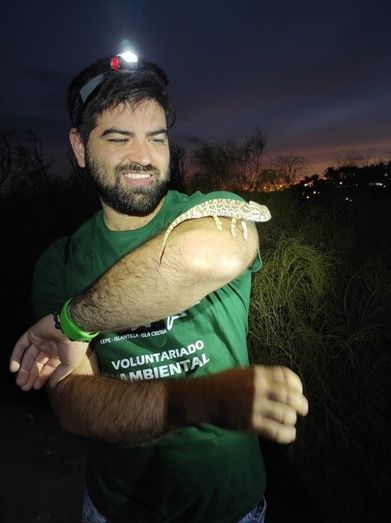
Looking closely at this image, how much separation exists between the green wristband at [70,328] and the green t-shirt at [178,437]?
457 mm

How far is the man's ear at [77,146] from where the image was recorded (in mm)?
2652

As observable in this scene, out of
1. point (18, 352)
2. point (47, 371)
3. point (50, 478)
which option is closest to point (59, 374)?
point (47, 371)

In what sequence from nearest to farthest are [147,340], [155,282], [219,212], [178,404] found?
[155,282], [178,404], [219,212], [147,340]

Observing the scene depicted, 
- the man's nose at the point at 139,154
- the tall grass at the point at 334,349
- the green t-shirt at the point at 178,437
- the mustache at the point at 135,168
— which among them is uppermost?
the man's nose at the point at 139,154

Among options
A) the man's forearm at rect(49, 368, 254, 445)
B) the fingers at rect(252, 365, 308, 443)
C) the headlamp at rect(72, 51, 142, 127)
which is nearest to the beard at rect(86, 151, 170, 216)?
the headlamp at rect(72, 51, 142, 127)

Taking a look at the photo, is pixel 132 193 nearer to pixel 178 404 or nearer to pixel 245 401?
pixel 178 404

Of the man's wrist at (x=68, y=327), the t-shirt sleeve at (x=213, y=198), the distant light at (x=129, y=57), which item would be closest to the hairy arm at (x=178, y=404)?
the man's wrist at (x=68, y=327)

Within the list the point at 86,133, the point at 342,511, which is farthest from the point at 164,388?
the point at 342,511

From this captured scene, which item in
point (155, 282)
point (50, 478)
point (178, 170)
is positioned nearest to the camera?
point (155, 282)

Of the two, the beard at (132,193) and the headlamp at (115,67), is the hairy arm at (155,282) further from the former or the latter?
the headlamp at (115,67)

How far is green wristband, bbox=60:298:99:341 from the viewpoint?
63.5 inches

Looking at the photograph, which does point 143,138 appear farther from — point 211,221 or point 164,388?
point 164,388

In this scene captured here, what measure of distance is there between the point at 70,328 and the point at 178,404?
64 centimetres

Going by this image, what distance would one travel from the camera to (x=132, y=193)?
225cm
